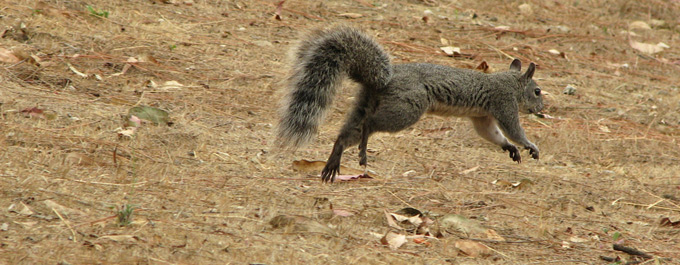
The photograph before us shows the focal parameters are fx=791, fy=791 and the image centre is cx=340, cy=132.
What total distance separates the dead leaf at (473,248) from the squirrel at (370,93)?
96 cm

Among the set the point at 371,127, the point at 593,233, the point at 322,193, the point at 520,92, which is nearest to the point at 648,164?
the point at 520,92

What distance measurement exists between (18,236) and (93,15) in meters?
3.98

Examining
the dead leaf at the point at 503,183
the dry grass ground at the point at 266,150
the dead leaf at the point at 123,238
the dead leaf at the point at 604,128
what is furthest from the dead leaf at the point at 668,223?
the dead leaf at the point at 123,238

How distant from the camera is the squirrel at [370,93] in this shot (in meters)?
4.15

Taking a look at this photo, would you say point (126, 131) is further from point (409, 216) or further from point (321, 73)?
point (409, 216)

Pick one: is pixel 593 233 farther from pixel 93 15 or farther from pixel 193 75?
pixel 93 15

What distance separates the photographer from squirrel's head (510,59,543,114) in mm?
5430

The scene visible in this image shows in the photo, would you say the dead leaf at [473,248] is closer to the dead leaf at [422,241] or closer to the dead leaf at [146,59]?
the dead leaf at [422,241]

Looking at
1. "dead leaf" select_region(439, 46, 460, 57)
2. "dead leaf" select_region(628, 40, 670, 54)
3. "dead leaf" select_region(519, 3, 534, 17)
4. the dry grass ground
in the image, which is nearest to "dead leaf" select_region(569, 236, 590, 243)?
the dry grass ground

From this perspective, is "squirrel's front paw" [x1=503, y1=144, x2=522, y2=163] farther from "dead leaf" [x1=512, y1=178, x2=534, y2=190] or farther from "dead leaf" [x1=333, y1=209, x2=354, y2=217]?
"dead leaf" [x1=333, y1=209, x2=354, y2=217]

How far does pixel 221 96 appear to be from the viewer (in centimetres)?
566

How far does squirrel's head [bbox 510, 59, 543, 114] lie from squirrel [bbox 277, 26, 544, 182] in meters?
0.18

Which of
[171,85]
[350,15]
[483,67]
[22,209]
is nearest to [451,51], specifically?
[483,67]

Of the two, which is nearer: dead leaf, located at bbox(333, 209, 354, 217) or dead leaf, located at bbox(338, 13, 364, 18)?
dead leaf, located at bbox(333, 209, 354, 217)
